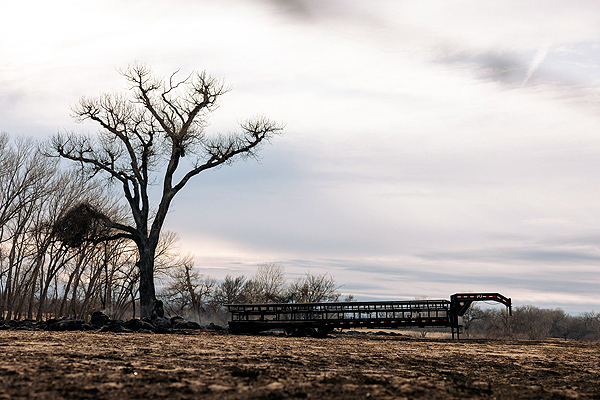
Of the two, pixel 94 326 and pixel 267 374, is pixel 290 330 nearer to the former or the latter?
pixel 94 326

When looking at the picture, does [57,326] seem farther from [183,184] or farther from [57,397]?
[57,397]

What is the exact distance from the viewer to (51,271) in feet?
137

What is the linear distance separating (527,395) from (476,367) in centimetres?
433

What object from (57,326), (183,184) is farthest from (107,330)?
(183,184)

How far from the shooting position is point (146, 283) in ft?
104

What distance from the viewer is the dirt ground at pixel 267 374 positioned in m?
7.69

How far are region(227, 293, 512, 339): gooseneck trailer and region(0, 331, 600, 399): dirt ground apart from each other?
9.16 metres

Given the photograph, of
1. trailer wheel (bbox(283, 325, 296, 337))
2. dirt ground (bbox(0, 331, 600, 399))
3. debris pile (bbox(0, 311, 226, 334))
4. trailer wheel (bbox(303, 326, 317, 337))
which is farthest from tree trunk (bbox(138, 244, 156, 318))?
dirt ground (bbox(0, 331, 600, 399))

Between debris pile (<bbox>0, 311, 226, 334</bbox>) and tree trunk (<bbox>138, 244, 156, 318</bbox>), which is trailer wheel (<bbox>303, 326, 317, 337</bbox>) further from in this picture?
tree trunk (<bbox>138, 244, 156, 318</bbox>)

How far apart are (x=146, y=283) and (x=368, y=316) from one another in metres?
13.6

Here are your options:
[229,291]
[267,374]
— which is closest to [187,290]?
[229,291]

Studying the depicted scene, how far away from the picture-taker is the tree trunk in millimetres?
31303

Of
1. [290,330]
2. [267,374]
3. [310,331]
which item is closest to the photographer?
[267,374]

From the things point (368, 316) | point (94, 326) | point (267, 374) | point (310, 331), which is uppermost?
point (368, 316)
